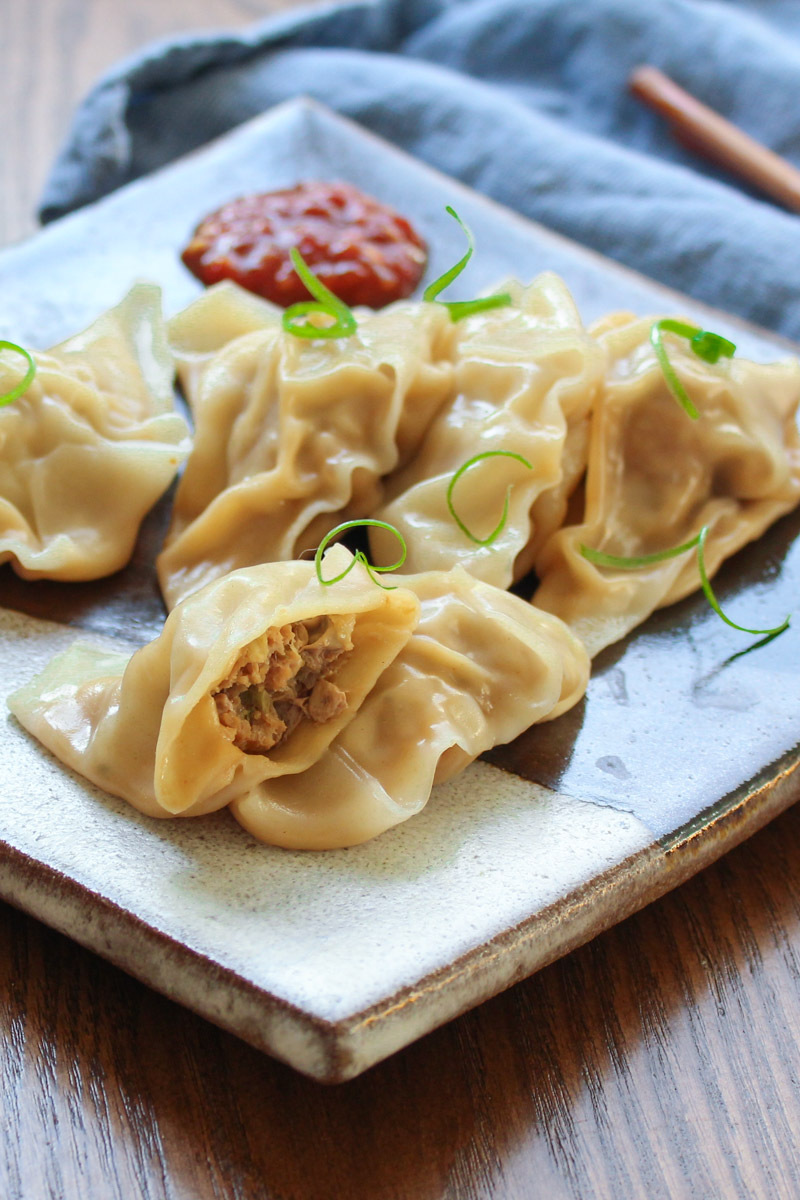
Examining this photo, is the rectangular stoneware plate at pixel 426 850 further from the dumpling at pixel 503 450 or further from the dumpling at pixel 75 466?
the dumpling at pixel 503 450

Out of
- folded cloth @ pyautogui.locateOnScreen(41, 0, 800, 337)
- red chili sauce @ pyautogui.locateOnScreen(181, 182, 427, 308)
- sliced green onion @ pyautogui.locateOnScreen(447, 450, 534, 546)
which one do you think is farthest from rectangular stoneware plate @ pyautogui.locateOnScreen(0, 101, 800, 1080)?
folded cloth @ pyautogui.locateOnScreen(41, 0, 800, 337)

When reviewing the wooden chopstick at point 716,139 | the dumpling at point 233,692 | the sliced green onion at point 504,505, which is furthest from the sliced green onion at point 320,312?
the wooden chopstick at point 716,139

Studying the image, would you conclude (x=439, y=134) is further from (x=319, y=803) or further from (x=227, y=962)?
(x=227, y=962)

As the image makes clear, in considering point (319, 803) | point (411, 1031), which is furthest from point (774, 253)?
point (411, 1031)

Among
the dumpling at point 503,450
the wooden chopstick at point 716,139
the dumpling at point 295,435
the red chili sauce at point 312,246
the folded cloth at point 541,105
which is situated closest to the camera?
the dumpling at point 503,450

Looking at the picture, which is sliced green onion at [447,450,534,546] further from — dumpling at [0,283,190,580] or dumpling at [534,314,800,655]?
dumpling at [0,283,190,580]

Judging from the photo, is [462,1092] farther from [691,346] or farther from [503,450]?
[691,346]

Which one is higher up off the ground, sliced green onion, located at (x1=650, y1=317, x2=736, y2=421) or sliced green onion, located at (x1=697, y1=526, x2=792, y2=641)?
sliced green onion, located at (x1=650, y1=317, x2=736, y2=421)

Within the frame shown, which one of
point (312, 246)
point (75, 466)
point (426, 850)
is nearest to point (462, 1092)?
point (426, 850)
